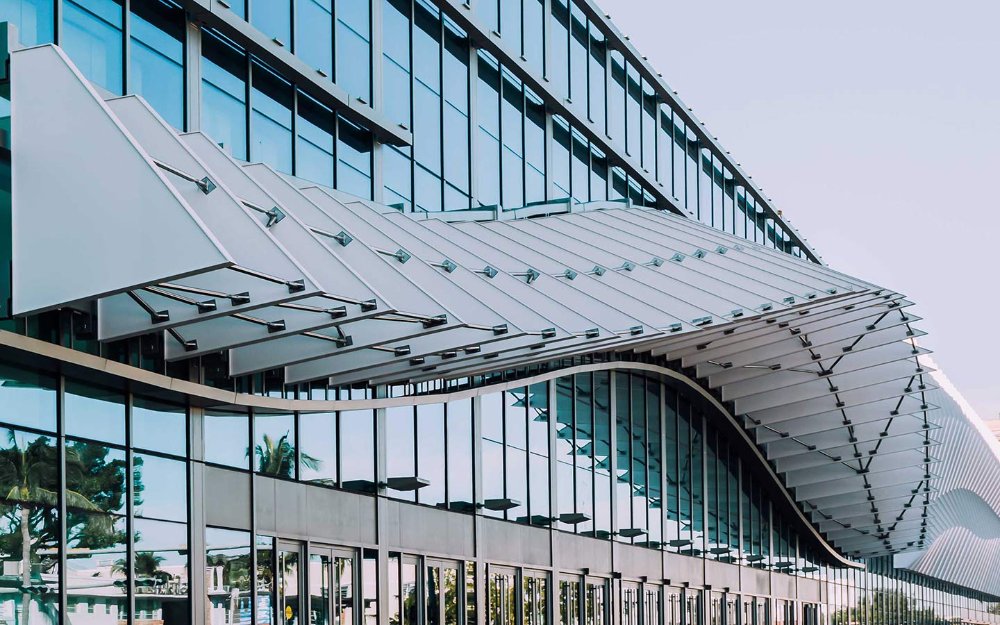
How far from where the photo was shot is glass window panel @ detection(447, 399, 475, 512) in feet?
81.5

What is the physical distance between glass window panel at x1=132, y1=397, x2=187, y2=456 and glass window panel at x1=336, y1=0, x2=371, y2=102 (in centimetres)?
756

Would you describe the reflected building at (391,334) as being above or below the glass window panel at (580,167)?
below

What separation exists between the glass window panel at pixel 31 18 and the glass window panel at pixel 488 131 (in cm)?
1290

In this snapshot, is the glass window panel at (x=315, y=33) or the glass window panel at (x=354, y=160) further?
the glass window panel at (x=354, y=160)

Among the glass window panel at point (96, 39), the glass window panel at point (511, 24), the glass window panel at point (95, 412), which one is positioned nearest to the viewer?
the glass window panel at point (95, 412)

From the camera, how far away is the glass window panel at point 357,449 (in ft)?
70.5

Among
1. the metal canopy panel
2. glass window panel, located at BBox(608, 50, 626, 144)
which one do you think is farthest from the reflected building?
glass window panel, located at BBox(608, 50, 626, 144)

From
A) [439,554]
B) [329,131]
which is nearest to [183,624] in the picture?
[439,554]

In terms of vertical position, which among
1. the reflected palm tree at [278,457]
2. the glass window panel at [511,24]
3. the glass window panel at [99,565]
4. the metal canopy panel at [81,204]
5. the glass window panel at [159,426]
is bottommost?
the glass window panel at [99,565]

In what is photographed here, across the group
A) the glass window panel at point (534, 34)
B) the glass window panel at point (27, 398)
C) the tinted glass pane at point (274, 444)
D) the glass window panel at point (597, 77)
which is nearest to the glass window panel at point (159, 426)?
the glass window panel at point (27, 398)

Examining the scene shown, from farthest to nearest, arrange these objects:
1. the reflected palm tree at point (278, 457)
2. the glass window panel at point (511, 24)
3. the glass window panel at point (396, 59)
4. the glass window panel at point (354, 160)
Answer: the glass window panel at point (511, 24), the glass window panel at point (396, 59), the glass window panel at point (354, 160), the reflected palm tree at point (278, 457)

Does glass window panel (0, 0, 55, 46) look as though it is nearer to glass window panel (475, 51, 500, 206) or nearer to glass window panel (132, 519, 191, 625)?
glass window panel (132, 519, 191, 625)

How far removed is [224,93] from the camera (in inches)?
764

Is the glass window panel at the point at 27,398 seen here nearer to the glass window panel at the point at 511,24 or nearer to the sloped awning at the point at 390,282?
the sloped awning at the point at 390,282
